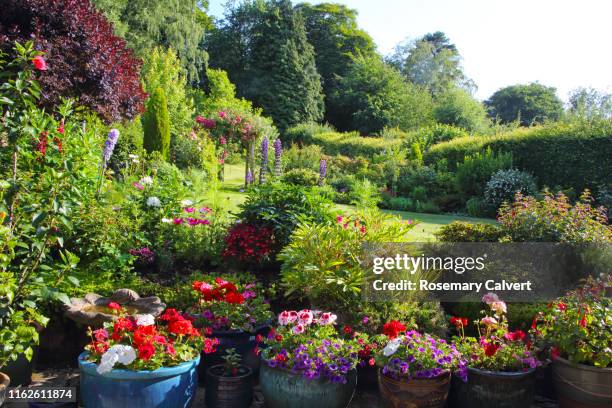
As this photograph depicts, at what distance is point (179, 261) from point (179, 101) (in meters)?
13.2

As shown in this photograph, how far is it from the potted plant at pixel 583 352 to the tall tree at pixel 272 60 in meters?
25.7

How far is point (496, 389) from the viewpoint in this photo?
319cm

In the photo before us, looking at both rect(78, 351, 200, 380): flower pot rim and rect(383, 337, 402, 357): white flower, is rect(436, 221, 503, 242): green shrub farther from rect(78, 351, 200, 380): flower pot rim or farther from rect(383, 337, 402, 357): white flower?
rect(78, 351, 200, 380): flower pot rim

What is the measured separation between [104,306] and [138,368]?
1.22 metres

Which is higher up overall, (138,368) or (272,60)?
(272,60)

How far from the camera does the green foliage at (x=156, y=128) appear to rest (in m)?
12.2

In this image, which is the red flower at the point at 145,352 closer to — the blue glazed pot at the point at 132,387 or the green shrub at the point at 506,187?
the blue glazed pot at the point at 132,387

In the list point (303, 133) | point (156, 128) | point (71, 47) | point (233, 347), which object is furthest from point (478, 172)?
point (303, 133)


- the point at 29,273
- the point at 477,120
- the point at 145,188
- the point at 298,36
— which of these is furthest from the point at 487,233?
the point at 298,36

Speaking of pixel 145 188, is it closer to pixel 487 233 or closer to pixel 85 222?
pixel 85 222

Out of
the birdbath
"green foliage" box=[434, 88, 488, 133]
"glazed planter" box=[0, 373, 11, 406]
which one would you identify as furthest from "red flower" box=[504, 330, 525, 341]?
"green foliage" box=[434, 88, 488, 133]

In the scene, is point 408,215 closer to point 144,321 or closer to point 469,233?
point 469,233

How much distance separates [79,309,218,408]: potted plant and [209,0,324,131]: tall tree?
84.7ft

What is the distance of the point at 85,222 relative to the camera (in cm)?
472
